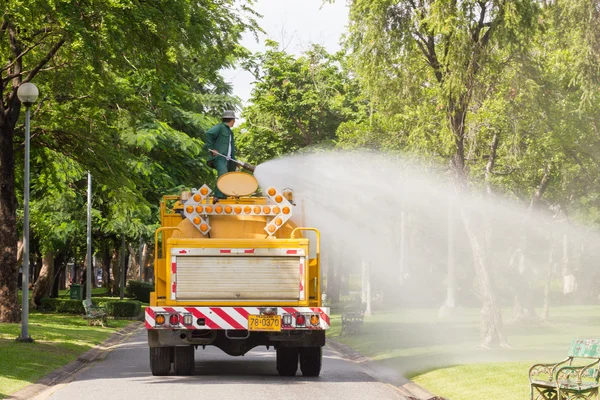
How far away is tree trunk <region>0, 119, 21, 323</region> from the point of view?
95.1 feet

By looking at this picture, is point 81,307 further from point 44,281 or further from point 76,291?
point 76,291

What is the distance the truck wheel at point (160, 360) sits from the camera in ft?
57.1

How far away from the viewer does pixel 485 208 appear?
1577 inches

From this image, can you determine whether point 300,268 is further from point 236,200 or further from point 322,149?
point 322,149

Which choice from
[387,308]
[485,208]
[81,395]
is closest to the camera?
[81,395]

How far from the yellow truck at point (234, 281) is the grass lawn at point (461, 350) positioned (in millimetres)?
2560

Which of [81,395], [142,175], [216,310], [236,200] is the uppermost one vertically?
[142,175]

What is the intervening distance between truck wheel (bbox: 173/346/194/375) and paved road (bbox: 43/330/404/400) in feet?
0.64

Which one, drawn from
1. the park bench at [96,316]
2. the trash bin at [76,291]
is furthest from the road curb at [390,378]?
the trash bin at [76,291]

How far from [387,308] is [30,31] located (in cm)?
3328

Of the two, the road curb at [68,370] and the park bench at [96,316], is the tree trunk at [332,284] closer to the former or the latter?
the park bench at [96,316]

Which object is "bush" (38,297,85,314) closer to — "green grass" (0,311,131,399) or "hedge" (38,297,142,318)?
"hedge" (38,297,142,318)

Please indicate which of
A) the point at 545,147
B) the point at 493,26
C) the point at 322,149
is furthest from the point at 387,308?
the point at 493,26

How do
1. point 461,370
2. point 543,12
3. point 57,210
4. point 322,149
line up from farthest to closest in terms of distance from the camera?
1. point 322,149
2. point 57,210
3. point 543,12
4. point 461,370
